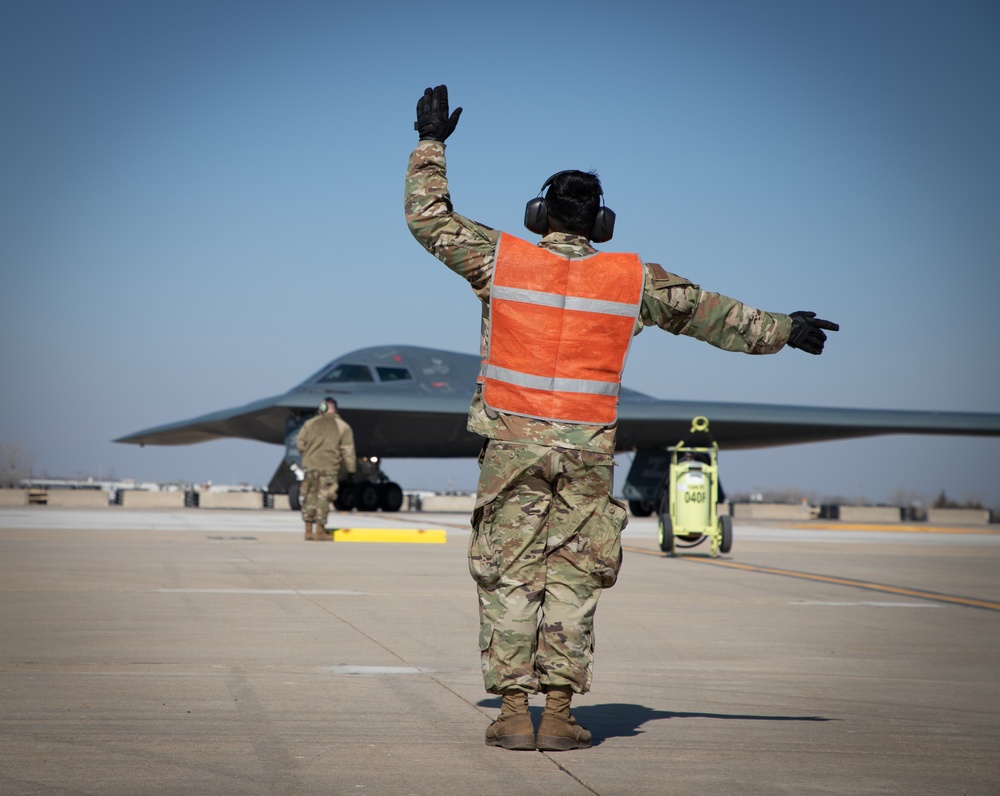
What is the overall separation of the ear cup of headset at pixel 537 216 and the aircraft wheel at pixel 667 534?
9491 millimetres

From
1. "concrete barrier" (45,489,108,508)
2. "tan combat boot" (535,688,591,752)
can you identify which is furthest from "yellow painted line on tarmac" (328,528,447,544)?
"concrete barrier" (45,489,108,508)

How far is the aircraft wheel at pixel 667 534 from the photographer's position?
13.3m

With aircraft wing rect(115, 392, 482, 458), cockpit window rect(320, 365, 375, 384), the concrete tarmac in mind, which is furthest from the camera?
cockpit window rect(320, 365, 375, 384)

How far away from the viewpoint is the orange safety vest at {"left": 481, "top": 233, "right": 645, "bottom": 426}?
3965 mm

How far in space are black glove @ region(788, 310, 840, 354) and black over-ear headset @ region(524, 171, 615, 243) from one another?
0.77 m

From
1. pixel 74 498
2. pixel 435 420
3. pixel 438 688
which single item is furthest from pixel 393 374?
pixel 438 688

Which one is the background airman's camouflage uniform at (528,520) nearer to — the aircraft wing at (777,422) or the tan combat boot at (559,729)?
the tan combat boot at (559,729)

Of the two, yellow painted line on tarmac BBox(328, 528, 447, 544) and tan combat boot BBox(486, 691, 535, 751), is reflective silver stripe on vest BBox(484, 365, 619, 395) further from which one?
yellow painted line on tarmac BBox(328, 528, 447, 544)

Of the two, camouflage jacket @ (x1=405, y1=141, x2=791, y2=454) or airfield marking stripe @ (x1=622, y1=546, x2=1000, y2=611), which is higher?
camouflage jacket @ (x1=405, y1=141, x2=791, y2=454)

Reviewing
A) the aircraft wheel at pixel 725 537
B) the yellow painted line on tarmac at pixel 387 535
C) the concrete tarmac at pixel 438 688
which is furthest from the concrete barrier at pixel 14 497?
the aircraft wheel at pixel 725 537

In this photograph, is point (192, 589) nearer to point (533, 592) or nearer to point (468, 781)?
point (533, 592)

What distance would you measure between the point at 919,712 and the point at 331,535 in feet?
37.0

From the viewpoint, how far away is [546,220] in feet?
13.6

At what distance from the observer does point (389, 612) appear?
281 inches
